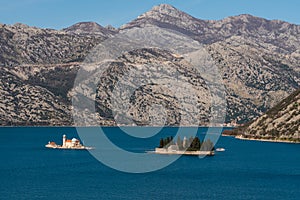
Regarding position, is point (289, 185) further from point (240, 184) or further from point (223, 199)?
point (223, 199)

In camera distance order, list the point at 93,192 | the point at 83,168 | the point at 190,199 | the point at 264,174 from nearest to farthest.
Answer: the point at 190,199, the point at 93,192, the point at 264,174, the point at 83,168

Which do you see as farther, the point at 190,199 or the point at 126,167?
the point at 126,167

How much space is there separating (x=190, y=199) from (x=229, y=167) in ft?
218

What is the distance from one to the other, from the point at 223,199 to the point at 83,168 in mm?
69907

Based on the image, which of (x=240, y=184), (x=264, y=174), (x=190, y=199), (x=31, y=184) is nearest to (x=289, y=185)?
(x=240, y=184)

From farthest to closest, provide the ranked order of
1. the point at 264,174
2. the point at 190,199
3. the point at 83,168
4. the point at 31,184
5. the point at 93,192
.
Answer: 1. the point at 83,168
2. the point at 264,174
3. the point at 31,184
4. the point at 93,192
5. the point at 190,199

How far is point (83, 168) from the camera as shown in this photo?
188625mm

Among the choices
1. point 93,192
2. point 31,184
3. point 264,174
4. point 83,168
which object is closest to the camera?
point 93,192

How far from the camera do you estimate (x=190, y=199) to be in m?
128

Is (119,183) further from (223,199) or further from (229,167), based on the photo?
(229,167)

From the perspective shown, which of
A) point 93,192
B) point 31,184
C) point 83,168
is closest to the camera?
point 93,192

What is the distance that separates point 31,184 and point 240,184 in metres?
53.0

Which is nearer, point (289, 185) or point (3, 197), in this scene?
point (3, 197)

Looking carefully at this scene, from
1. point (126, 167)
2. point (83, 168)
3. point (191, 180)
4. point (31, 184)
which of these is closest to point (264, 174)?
point (191, 180)
